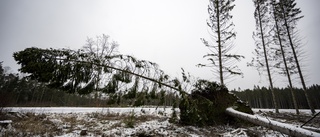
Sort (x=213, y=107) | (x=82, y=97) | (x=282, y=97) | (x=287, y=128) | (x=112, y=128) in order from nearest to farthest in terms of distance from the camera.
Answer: (x=287, y=128) < (x=112, y=128) < (x=213, y=107) < (x=82, y=97) < (x=282, y=97)

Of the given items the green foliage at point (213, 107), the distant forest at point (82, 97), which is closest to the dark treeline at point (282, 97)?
the distant forest at point (82, 97)

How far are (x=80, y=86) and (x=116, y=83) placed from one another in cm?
95

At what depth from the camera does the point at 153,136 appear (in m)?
5.20

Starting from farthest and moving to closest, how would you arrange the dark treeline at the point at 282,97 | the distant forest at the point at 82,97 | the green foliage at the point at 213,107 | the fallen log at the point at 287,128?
the dark treeline at the point at 282,97 < the green foliage at the point at 213,107 < the distant forest at the point at 82,97 < the fallen log at the point at 287,128

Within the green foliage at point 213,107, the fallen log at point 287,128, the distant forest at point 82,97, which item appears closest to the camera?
the fallen log at point 287,128

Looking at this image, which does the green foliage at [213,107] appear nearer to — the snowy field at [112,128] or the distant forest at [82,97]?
the snowy field at [112,128]

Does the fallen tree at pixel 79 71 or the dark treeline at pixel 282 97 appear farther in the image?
the dark treeline at pixel 282 97

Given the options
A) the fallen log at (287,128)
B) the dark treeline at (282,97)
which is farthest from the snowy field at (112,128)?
the dark treeline at (282,97)

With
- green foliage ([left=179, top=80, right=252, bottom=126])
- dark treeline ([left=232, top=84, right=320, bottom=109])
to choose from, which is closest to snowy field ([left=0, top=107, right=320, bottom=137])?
green foliage ([left=179, top=80, right=252, bottom=126])

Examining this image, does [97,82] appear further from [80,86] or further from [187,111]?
[187,111]

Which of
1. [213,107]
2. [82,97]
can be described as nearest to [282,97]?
[213,107]

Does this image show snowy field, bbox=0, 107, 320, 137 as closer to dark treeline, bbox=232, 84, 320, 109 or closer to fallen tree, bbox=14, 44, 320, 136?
fallen tree, bbox=14, 44, 320, 136

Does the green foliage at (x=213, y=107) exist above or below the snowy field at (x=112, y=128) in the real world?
above

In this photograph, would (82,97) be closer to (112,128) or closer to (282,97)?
(112,128)
